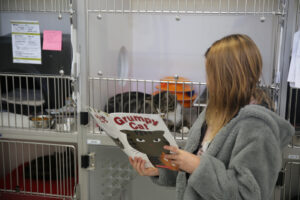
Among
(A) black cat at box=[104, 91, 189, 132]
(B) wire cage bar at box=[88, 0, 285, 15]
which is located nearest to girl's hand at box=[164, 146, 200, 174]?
(A) black cat at box=[104, 91, 189, 132]

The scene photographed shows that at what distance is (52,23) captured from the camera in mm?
1635

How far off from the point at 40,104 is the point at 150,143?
35.4 inches

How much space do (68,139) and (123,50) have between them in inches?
27.2

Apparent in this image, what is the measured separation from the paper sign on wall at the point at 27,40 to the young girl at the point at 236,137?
958 mm

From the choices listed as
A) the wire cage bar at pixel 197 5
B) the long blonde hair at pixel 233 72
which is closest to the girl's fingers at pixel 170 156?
the long blonde hair at pixel 233 72

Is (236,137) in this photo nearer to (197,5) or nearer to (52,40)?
(52,40)

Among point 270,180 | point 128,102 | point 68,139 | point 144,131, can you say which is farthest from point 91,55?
point 270,180

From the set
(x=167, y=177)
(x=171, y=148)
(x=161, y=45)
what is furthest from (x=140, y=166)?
(x=161, y=45)

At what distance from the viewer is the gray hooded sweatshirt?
0.79m

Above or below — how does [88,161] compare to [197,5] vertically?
below

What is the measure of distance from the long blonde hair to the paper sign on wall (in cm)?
96

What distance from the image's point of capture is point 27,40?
1.56 metres

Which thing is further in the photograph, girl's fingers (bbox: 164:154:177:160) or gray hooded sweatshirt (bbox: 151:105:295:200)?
girl's fingers (bbox: 164:154:177:160)

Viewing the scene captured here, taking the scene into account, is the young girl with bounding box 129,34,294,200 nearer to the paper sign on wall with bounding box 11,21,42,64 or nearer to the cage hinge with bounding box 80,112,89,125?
the cage hinge with bounding box 80,112,89,125
